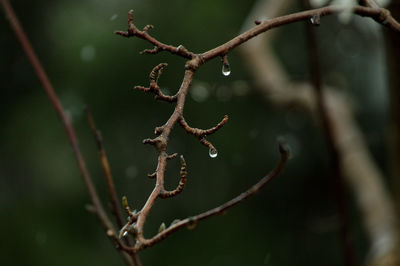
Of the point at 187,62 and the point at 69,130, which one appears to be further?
the point at 69,130

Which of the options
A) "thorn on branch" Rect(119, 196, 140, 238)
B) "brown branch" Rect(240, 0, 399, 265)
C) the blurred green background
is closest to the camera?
"thorn on branch" Rect(119, 196, 140, 238)

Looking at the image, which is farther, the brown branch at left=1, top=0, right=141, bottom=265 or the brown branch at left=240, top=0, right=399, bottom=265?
the brown branch at left=240, top=0, right=399, bottom=265

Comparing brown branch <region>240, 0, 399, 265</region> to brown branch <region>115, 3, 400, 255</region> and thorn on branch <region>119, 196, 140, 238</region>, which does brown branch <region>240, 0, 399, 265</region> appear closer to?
brown branch <region>115, 3, 400, 255</region>

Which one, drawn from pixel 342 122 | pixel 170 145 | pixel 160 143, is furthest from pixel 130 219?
pixel 170 145

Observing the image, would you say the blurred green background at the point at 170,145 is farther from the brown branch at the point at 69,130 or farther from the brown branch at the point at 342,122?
the brown branch at the point at 69,130

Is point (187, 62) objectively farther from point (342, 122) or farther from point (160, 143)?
point (342, 122)

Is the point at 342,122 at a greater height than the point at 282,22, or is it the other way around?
the point at 282,22

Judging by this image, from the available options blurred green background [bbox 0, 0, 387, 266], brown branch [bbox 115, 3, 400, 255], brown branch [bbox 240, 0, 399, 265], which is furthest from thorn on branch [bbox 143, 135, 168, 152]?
blurred green background [bbox 0, 0, 387, 266]

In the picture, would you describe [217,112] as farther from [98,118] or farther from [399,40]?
[399,40]
